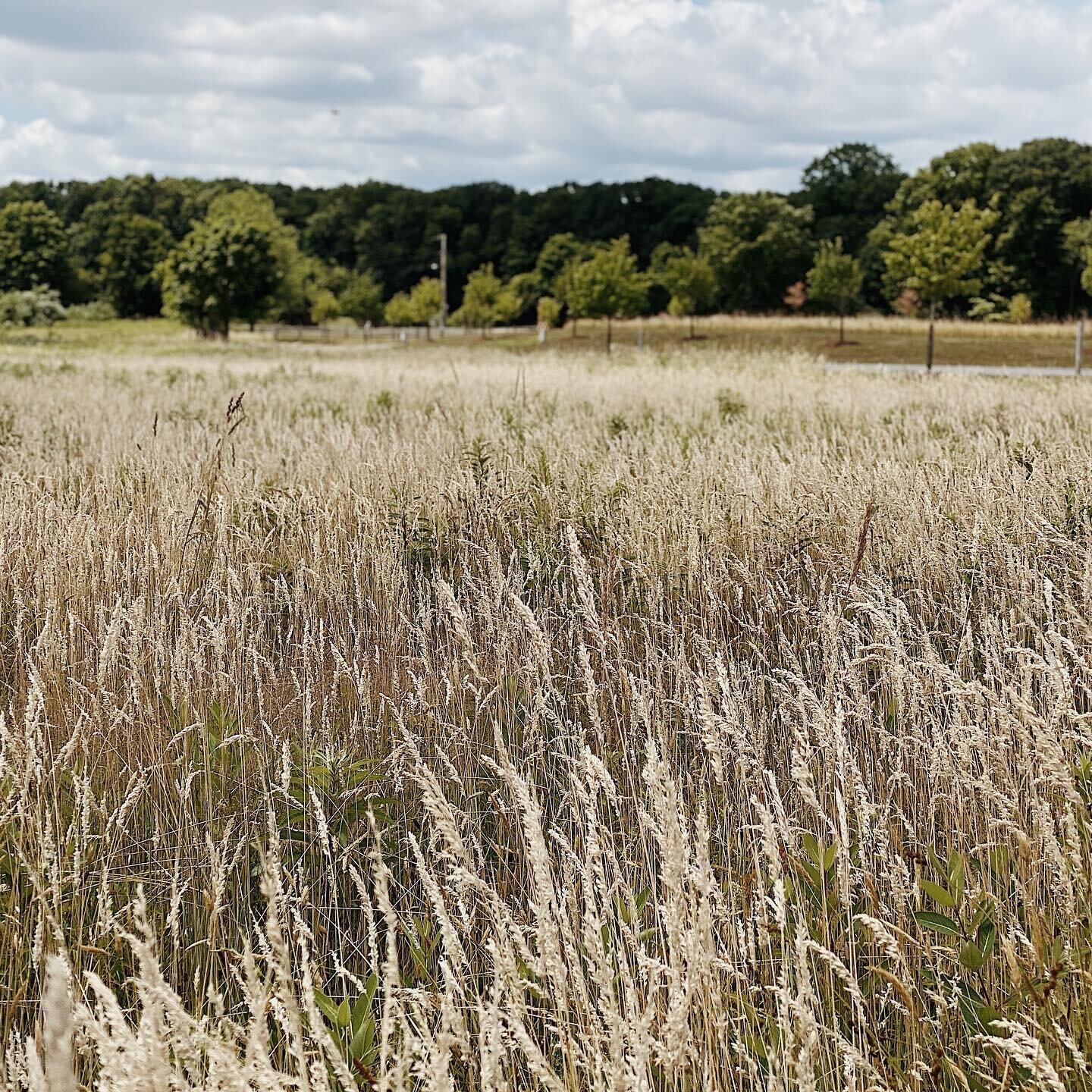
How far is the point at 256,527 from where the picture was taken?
539 cm

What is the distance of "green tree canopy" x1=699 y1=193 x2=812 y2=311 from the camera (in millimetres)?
→ 72438

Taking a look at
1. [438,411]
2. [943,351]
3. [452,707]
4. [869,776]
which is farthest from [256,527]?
[943,351]

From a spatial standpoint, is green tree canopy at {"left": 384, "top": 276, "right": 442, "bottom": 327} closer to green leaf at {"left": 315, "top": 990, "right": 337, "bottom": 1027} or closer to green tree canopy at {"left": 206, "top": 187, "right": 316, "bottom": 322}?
green tree canopy at {"left": 206, "top": 187, "right": 316, "bottom": 322}

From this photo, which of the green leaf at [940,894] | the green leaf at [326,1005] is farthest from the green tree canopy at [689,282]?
the green leaf at [326,1005]

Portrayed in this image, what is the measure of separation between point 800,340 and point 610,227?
6267 cm

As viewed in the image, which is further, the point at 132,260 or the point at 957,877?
the point at 132,260

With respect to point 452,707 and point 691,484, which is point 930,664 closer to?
point 452,707

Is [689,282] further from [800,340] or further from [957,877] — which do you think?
[957,877]

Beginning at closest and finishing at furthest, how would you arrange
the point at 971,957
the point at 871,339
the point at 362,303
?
the point at 971,957 < the point at 871,339 < the point at 362,303

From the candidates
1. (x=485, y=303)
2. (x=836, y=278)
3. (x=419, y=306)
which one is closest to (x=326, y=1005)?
(x=836, y=278)

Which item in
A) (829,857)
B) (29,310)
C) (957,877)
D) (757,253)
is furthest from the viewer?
(757,253)

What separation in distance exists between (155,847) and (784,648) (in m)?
2.37

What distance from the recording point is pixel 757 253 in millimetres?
72688

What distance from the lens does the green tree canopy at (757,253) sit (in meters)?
72.4
